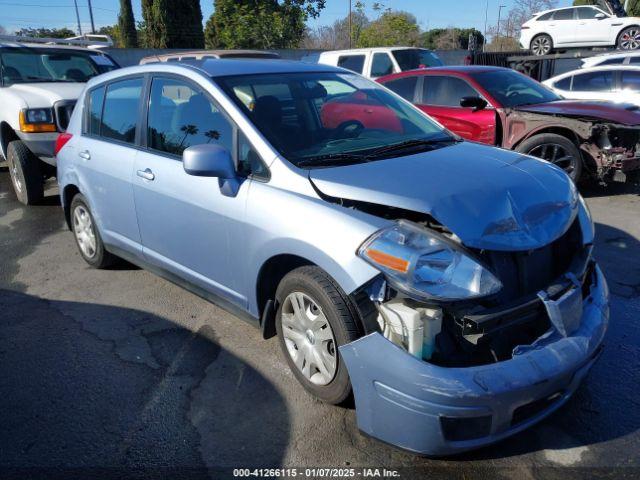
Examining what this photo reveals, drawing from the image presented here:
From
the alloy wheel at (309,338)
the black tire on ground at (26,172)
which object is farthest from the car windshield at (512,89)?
the black tire on ground at (26,172)

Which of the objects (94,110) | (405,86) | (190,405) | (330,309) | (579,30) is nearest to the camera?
(330,309)

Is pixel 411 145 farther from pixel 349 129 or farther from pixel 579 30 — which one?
pixel 579 30

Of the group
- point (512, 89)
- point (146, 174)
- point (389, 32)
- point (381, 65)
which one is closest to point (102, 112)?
point (146, 174)

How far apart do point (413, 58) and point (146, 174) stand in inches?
395

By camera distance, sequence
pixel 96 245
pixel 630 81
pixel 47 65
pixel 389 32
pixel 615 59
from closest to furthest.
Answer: pixel 96 245
pixel 47 65
pixel 630 81
pixel 615 59
pixel 389 32

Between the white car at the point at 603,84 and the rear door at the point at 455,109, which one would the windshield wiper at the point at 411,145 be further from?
the white car at the point at 603,84

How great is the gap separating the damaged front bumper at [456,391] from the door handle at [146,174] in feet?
6.41

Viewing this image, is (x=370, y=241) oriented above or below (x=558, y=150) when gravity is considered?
above

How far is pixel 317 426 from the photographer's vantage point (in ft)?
8.92

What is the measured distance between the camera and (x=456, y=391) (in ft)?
6.91

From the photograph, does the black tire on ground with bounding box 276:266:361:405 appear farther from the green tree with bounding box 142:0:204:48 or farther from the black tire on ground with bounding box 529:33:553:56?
the green tree with bounding box 142:0:204:48

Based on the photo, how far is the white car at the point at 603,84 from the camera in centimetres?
923

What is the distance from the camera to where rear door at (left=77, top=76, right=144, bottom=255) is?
391 cm

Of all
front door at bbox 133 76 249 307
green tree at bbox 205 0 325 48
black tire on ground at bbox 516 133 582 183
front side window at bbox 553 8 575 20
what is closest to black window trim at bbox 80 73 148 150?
front door at bbox 133 76 249 307
